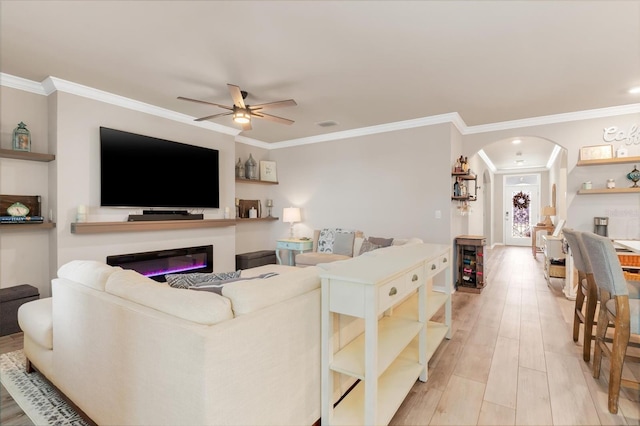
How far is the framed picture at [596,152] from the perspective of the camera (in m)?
4.05

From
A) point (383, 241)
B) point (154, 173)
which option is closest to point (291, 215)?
point (383, 241)

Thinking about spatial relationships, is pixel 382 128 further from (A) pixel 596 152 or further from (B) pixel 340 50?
(A) pixel 596 152

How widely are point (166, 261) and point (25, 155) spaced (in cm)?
188

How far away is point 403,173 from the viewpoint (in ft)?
15.8

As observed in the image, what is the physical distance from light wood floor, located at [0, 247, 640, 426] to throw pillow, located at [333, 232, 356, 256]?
1.78 meters

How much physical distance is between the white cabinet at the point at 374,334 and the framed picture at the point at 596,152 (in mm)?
3494

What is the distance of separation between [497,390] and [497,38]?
2.64 meters

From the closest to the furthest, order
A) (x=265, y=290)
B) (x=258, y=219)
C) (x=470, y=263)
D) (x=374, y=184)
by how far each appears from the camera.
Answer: (x=265, y=290), (x=470, y=263), (x=374, y=184), (x=258, y=219)

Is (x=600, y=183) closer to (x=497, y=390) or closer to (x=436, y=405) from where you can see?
(x=497, y=390)

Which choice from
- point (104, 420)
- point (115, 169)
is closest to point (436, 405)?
point (104, 420)

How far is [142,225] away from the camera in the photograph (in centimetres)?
383

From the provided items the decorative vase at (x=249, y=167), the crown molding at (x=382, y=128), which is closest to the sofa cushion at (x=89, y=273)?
the decorative vase at (x=249, y=167)

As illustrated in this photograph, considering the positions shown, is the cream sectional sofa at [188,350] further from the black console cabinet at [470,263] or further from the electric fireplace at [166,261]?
the black console cabinet at [470,263]

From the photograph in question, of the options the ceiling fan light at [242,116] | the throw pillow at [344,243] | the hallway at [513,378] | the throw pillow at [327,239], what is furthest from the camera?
the throw pillow at [327,239]
